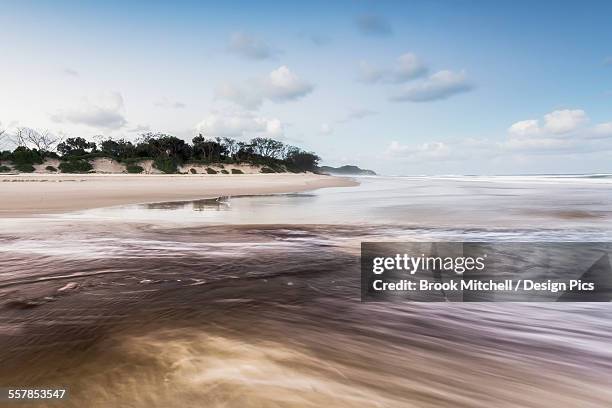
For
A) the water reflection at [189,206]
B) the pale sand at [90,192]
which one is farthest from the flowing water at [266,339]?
the pale sand at [90,192]

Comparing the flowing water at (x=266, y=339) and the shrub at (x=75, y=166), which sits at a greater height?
the shrub at (x=75, y=166)

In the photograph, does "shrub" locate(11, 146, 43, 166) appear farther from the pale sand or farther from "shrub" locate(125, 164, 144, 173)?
the pale sand

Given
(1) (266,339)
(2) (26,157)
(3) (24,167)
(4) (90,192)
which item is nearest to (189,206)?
(4) (90,192)

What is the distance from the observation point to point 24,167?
51156 millimetres

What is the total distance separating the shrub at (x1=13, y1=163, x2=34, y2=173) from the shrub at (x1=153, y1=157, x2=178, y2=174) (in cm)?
1711

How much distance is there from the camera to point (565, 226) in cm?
929

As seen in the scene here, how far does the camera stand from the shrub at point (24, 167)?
50787 mm

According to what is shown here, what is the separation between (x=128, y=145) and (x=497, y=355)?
78669 millimetres

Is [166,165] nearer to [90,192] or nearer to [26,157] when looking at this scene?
[26,157]

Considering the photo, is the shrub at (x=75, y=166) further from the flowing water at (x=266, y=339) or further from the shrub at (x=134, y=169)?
the flowing water at (x=266, y=339)

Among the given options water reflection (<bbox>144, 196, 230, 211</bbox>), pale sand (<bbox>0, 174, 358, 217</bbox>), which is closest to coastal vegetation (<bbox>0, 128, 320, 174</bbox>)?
pale sand (<bbox>0, 174, 358, 217</bbox>)

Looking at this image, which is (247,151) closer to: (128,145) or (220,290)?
(128,145)

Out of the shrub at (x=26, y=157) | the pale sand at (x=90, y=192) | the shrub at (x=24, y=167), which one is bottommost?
the pale sand at (x=90, y=192)

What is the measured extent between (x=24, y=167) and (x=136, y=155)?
61.4ft
